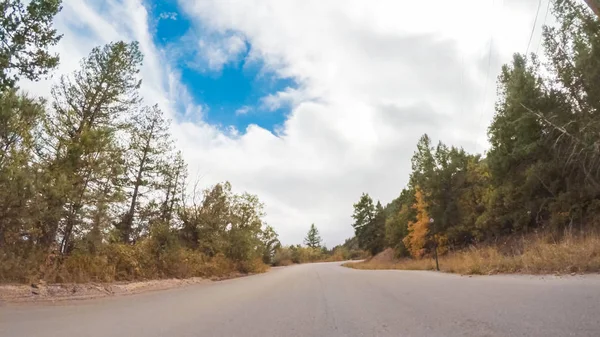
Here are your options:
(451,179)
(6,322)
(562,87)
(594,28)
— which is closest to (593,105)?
(562,87)

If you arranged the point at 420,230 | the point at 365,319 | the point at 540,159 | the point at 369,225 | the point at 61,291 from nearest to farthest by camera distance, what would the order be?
the point at 365,319
the point at 61,291
the point at 540,159
the point at 420,230
the point at 369,225

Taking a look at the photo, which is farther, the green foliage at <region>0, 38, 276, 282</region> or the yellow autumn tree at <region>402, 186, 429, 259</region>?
the yellow autumn tree at <region>402, 186, 429, 259</region>

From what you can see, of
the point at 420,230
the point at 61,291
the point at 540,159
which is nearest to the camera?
the point at 61,291

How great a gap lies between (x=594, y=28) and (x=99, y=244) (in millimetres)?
27486

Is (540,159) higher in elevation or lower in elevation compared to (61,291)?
higher

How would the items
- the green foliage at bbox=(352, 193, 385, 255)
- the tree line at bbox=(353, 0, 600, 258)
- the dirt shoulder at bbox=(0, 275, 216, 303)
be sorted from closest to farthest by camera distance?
1. the dirt shoulder at bbox=(0, 275, 216, 303)
2. the tree line at bbox=(353, 0, 600, 258)
3. the green foliage at bbox=(352, 193, 385, 255)

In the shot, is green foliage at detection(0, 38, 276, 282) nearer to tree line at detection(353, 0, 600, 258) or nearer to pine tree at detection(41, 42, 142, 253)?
pine tree at detection(41, 42, 142, 253)

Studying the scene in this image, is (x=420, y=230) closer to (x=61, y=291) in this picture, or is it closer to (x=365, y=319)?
(x=61, y=291)

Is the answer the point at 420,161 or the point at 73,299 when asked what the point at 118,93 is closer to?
the point at 73,299

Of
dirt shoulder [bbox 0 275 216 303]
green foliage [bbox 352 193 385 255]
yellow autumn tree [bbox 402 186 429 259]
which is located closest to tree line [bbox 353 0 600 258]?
yellow autumn tree [bbox 402 186 429 259]

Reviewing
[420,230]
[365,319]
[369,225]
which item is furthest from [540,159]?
[369,225]

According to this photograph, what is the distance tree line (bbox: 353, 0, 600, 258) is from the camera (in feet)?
69.9

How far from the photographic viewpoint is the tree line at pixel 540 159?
69.9ft

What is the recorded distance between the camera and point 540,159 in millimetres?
27125
